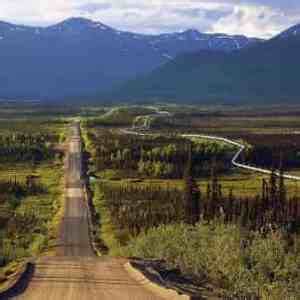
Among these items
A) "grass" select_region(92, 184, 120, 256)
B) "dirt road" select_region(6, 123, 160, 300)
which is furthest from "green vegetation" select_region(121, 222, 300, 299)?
"grass" select_region(92, 184, 120, 256)

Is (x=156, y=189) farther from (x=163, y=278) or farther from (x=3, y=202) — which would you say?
(x=163, y=278)

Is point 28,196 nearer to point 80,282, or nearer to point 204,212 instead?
point 204,212

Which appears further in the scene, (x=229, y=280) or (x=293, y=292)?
(x=229, y=280)

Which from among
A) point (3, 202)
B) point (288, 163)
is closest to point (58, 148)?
point (288, 163)

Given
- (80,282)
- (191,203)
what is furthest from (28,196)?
(80,282)

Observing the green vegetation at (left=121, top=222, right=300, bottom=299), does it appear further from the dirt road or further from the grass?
the grass

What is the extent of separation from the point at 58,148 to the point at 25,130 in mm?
46275

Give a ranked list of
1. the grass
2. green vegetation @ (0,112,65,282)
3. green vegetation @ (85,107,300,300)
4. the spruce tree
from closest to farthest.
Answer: green vegetation @ (85,107,300,300), green vegetation @ (0,112,65,282), the grass, the spruce tree

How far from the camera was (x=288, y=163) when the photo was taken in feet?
387

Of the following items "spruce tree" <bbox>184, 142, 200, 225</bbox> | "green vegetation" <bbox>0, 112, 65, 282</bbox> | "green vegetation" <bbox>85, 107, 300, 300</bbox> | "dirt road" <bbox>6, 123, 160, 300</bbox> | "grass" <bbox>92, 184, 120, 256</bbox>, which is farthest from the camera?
"spruce tree" <bbox>184, 142, 200, 225</bbox>

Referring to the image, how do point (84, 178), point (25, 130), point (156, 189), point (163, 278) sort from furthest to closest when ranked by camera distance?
point (25, 130) < point (84, 178) < point (156, 189) < point (163, 278)

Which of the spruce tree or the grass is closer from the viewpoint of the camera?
the grass

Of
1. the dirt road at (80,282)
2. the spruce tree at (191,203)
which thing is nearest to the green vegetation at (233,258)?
the dirt road at (80,282)

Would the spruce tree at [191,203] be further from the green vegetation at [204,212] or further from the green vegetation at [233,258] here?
the green vegetation at [233,258]
